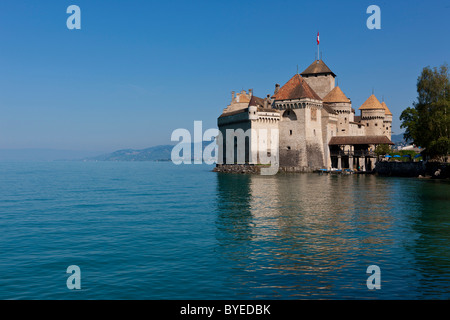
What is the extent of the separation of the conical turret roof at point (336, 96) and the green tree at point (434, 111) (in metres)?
24.2

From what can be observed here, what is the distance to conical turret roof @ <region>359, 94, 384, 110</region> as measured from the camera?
87312 millimetres

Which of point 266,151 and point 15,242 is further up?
point 266,151

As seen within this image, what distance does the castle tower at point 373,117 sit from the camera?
8706 centimetres

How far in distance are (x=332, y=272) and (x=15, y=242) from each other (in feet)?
46.7

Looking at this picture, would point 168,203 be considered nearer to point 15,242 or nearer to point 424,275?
point 15,242

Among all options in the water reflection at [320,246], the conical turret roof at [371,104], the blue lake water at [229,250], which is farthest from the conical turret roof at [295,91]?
the blue lake water at [229,250]

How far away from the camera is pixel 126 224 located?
78.3 ft

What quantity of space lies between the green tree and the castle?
1705 centimetres

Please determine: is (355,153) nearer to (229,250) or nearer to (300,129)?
(300,129)

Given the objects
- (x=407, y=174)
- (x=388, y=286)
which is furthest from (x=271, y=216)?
(x=407, y=174)

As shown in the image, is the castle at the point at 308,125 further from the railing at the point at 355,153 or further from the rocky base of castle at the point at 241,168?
the rocky base of castle at the point at 241,168

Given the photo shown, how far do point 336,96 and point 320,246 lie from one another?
68.7 m

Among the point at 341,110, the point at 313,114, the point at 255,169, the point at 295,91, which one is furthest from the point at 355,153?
the point at 255,169
